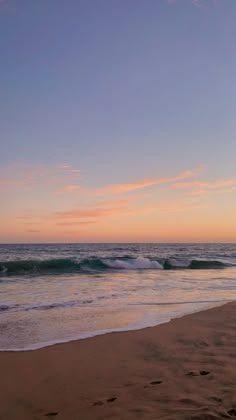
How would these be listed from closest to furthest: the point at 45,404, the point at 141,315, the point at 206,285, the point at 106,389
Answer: the point at 45,404 → the point at 106,389 → the point at 141,315 → the point at 206,285

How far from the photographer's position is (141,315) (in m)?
8.11

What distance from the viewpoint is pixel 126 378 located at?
4312 mm

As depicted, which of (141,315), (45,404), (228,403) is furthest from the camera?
(141,315)

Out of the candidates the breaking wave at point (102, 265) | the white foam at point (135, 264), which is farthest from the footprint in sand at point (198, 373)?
the white foam at point (135, 264)

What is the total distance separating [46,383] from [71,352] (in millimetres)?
1195

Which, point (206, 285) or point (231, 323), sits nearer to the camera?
point (231, 323)

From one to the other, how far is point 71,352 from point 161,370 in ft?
4.77

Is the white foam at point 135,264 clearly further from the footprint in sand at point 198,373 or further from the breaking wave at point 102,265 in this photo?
the footprint in sand at point 198,373

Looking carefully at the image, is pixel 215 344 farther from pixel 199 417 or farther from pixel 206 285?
pixel 206 285

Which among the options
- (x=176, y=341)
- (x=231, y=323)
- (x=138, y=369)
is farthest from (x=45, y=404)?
(x=231, y=323)

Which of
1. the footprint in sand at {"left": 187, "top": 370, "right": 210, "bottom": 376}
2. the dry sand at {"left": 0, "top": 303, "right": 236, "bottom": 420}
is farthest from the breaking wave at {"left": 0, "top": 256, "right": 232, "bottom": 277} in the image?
the footprint in sand at {"left": 187, "top": 370, "right": 210, "bottom": 376}

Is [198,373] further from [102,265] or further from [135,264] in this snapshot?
[135,264]

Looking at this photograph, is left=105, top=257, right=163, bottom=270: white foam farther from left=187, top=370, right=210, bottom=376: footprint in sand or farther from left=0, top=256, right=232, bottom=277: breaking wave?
left=187, top=370, right=210, bottom=376: footprint in sand

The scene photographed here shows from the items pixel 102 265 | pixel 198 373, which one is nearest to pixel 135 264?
pixel 102 265
